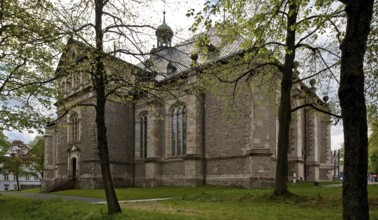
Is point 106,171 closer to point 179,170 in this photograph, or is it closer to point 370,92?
point 370,92

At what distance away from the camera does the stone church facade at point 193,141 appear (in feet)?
76.6

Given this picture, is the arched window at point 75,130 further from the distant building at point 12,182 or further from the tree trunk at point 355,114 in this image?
the distant building at point 12,182

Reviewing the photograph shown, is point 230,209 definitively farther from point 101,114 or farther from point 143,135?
point 143,135

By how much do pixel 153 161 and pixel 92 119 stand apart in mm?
6520

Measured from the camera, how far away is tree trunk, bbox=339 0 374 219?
213 inches

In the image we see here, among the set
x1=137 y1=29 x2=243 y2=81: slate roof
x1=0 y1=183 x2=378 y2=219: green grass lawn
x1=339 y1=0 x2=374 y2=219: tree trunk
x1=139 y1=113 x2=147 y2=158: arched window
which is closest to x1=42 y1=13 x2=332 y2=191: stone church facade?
x1=139 y1=113 x2=147 y2=158: arched window

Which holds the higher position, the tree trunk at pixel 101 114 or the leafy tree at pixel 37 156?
the tree trunk at pixel 101 114

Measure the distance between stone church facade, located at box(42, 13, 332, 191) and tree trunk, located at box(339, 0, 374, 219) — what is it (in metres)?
13.5

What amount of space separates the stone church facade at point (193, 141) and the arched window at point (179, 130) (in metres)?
0.08

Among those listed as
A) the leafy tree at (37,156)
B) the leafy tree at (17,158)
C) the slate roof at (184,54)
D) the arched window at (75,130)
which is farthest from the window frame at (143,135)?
the leafy tree at (37,156)

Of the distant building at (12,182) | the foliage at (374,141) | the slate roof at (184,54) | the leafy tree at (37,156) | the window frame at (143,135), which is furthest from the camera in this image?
the distant building at (12,182)

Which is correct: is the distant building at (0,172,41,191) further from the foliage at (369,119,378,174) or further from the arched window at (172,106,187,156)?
the foliage at (369,119,378,174)

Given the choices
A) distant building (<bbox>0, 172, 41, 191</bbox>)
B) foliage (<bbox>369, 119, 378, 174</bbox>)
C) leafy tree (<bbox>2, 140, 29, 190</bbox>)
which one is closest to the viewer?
foliage (<bbox>369, 119, 378, 174</bbox>)

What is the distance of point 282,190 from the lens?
A: 1388 centimetres
